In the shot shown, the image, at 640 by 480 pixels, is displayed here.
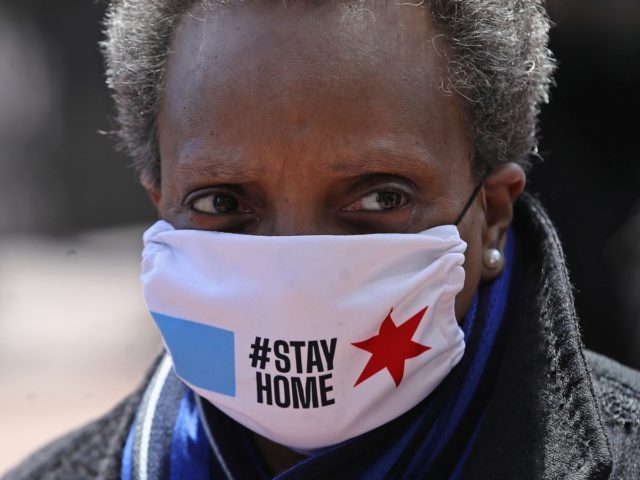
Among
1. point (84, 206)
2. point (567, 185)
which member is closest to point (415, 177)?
point (567, 185)

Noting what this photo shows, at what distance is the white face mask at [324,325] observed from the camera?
6.56 ft

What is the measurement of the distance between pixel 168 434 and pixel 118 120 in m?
0.85

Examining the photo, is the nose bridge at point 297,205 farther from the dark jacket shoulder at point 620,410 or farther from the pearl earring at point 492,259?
the dark jacket shoulder at point 620,410

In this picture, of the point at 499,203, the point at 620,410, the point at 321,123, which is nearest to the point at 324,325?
the point at 321,123

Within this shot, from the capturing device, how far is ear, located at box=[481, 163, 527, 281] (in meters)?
2.28

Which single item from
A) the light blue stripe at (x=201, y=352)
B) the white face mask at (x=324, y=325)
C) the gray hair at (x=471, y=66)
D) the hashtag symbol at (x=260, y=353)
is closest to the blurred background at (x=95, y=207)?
the gray hair at (x=471, y=66)

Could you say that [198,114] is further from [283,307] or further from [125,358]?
[125,358]

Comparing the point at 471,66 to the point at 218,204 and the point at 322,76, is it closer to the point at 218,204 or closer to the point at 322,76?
the point at 322,76

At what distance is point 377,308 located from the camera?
2.01 m

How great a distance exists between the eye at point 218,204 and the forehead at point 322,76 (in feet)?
0.46

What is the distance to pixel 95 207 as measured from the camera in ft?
34.5

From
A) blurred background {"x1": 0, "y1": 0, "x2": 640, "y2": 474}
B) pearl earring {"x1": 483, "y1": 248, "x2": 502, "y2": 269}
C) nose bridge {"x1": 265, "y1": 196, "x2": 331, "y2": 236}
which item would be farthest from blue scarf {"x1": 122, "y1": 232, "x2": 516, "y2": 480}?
blurred background {"x1": 0, "y1": 0, "x2": 640, "y2": 474}

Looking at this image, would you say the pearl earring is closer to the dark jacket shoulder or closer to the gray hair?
the gray hair

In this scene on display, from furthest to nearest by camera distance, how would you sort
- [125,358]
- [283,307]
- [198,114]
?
[125,358], [198,114], [283,307]
